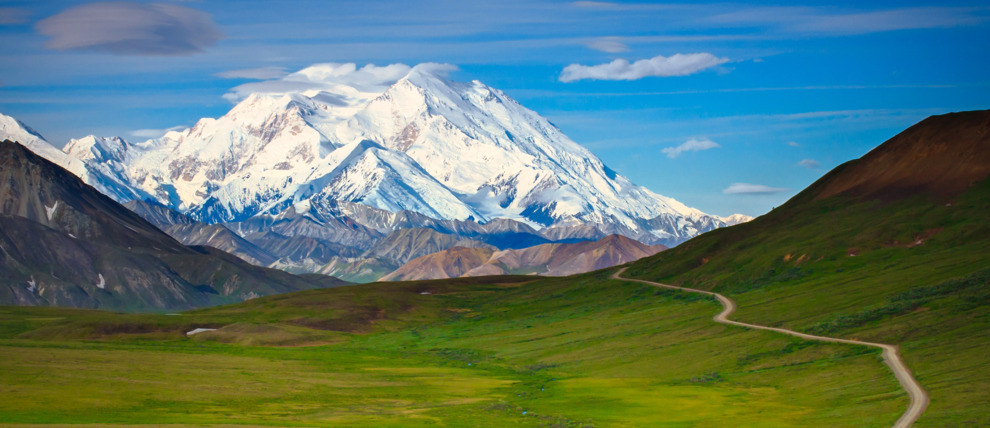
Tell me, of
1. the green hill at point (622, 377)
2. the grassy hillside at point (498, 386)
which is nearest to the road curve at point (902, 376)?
the green hill at point (622, 377)

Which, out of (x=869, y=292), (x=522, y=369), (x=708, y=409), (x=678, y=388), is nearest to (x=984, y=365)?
(x=708, y=409)

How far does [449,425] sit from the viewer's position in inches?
4365

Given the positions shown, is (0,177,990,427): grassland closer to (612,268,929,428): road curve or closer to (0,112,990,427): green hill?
(0,112,990,427): green hill

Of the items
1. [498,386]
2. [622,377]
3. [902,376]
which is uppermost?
[902,376]

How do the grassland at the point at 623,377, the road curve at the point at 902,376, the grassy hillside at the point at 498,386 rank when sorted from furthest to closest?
the grassy hillside at the point at 498,386, the grassland at the point at 623,377, the road curve at the point at 902,376

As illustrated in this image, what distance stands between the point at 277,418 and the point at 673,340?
277 ft

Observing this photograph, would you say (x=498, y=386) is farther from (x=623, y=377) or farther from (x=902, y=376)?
(x=902, y=376)

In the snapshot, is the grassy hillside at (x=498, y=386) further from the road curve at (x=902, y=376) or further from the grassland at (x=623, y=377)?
the road curve at (x=902, y=376)

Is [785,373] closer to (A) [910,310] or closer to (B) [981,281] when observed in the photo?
(A) [910,310]

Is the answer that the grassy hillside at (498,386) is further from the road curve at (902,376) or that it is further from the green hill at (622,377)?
the road curve at (902,376)

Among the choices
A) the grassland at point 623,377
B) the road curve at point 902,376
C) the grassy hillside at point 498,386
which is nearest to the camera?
the road curve at point 902,376

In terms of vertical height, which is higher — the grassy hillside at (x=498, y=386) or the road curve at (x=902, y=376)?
the road curve at (x=902, y=376)

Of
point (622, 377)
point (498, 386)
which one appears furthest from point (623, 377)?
point (498, 386)

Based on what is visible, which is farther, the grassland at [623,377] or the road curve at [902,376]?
the grassland at [623,377]
